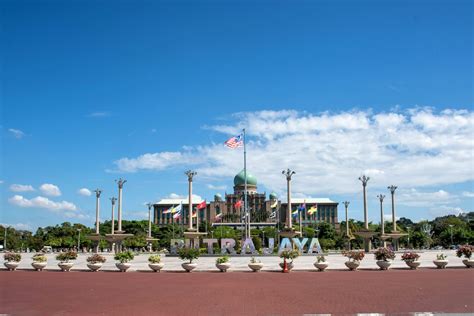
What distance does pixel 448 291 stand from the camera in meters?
23.6

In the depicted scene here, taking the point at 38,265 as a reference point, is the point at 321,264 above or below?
above

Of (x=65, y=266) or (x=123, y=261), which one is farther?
(x=65, y=266)

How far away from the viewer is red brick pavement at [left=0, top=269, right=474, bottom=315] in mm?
18516

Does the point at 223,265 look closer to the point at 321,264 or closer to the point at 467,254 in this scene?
the point at 321,264

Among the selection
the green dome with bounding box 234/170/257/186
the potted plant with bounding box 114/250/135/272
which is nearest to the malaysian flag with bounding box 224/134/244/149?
the potted plant with bounding box 114/250/135/272

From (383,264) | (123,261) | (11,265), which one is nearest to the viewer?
(383,264)

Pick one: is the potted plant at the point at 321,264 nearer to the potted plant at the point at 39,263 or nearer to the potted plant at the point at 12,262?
the potted plant at the point at 39,263

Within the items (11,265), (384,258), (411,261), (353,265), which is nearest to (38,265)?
(11,265)

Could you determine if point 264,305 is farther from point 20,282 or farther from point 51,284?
point 20,282

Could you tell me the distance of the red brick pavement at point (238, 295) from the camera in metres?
18.5

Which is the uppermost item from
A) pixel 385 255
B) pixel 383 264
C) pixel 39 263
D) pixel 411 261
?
pixel 385 255

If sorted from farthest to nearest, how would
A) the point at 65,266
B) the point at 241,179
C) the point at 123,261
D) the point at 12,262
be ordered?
the point at 241,179 → the point at 12,262 → the point at 65,266 → the point at 123,261

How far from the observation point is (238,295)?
22.6 m

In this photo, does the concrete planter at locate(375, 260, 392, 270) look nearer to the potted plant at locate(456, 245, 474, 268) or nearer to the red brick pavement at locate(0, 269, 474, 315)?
the red brick pavement at locate(0, 269, 474, 315)
